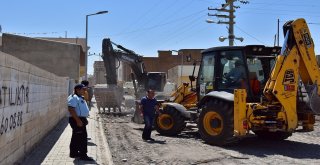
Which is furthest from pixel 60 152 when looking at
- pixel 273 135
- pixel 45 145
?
pixel 273 135

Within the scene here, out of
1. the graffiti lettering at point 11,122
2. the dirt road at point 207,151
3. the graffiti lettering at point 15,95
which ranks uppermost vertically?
the graffiti lettering at point 15,95

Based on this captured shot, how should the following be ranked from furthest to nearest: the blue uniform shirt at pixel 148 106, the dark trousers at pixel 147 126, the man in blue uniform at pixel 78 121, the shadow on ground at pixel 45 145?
the blue uniform shirt at pixel 148 106 < the dark trousers at pixel 147 126 < the man in blue uniform at pixel 78 121 < the shadow on ground at pixel 45 145

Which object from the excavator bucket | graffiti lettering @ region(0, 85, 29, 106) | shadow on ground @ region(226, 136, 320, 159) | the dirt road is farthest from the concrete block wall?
the excavator bucket

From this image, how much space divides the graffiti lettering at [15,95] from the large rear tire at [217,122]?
5.16 metres

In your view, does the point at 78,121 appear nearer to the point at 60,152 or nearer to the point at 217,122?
the point at 60,152

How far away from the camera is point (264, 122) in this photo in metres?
11.7

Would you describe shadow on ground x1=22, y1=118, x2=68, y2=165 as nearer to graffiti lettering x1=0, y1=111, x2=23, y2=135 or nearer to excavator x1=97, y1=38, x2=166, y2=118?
graffiti lettering x1=0, y1=111, x2=23, y2=135

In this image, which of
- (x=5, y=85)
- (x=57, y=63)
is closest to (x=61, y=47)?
(x=57, y=63)

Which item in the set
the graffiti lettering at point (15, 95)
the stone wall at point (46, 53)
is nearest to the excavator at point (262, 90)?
the graffiti lettering at point (15, 95)

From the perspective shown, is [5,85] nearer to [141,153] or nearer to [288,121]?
[141,153]

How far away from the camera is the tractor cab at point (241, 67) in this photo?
41.6 ft

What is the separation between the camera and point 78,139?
382 inches

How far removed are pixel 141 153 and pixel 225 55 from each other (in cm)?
375

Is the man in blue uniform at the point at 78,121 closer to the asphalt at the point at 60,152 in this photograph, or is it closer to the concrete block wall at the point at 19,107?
the asphalt at the point at 60,152
